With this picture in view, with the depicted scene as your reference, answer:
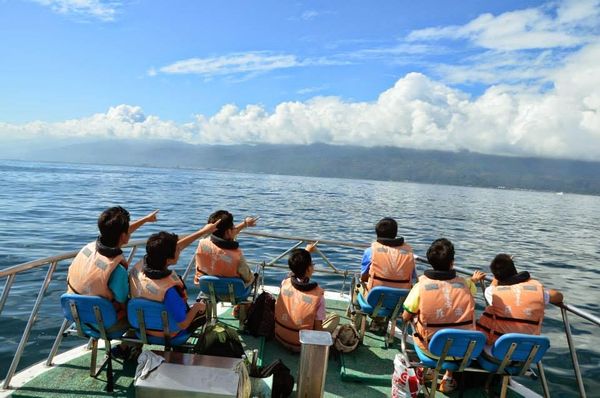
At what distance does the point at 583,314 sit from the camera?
13.3 feet

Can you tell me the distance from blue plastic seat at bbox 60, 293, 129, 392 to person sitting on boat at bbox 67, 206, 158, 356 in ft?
0.24

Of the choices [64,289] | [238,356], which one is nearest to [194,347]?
[238,356]

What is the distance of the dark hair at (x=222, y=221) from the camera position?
5324 mm

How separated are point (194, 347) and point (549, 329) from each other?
366 inches

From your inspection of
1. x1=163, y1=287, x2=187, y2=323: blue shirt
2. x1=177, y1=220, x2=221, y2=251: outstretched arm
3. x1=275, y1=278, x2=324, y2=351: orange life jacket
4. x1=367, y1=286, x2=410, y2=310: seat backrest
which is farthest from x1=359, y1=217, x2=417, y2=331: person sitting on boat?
x1=163, y1=287, x2=187, y2=323: blue shirt

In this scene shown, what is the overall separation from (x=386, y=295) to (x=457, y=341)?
4.68 ft

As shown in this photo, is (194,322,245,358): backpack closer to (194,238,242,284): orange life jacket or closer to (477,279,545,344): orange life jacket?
(194,238,242,284): orange life jacket

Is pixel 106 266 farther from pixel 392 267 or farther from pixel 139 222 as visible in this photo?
pixel 392 267

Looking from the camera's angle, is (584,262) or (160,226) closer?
(584,262)

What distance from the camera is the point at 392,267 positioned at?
5270mm

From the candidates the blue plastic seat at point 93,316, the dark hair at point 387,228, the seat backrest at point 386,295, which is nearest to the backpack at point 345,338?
the seat backrest at point 386,295

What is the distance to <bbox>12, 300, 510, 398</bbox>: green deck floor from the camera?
402cm

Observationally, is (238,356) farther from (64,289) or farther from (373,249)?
(64,289)

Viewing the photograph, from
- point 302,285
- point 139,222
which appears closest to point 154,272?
point 139,222
